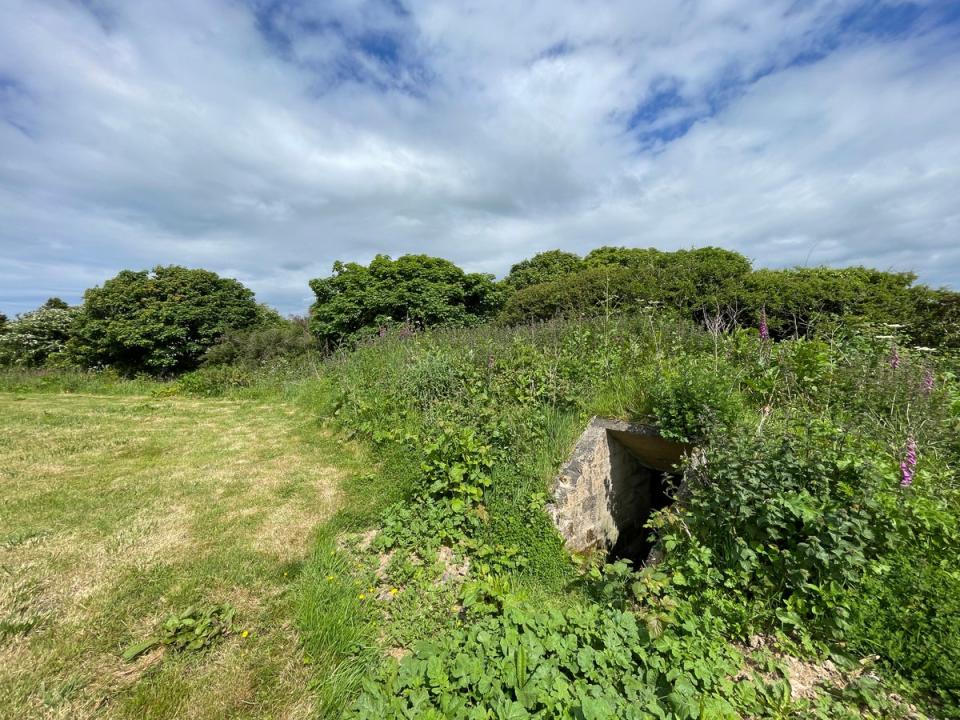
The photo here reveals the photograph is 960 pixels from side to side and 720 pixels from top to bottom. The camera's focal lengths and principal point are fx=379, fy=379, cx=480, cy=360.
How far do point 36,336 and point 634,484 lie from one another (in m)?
23.3

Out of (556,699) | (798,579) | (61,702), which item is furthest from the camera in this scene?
(798,579)

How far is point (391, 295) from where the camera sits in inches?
468

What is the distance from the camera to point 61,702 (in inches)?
73.3

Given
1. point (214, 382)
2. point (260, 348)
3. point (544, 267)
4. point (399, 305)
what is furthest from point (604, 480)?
point (544, 267)

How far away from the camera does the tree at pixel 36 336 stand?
48.7 feet

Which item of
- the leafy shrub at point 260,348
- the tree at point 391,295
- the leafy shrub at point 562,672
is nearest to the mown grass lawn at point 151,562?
the leafy shrub at point 562,672

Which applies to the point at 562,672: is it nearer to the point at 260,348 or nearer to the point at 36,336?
→ the point at 260,348

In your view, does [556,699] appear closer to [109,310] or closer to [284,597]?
[284,597]

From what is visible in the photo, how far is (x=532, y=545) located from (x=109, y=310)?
58.2 feet

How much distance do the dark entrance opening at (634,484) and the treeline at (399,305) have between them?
296cm

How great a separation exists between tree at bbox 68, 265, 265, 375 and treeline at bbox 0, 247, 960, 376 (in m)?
0.04

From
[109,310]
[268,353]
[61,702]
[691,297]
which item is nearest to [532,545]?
[61,702]

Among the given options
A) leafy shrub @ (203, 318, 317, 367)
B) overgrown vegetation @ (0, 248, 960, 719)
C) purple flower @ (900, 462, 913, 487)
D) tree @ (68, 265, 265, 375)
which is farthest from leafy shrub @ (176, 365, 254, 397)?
purple flower @ (900, 462, 913, 487)

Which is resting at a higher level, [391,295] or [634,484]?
[391,295]
